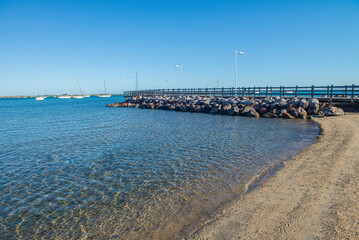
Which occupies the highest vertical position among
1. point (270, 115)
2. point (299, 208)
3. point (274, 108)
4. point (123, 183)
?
point (274, 108)

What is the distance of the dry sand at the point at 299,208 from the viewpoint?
Answer: 3859 millimetres

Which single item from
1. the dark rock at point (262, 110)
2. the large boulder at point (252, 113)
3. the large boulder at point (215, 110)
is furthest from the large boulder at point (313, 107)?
the large boulder at point (215, 110)

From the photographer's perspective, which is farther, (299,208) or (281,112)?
(281,112)

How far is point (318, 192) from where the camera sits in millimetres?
5320

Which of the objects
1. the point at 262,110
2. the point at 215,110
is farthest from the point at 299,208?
the point at 215,110

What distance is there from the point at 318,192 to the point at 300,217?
4.59 feet

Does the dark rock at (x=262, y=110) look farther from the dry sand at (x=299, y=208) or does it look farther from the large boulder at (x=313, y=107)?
the dry sand at (x=299, y=208)

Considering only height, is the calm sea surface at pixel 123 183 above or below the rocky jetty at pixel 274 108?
below

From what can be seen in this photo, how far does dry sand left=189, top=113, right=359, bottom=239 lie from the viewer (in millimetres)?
3859

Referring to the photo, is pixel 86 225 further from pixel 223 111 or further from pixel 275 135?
pixel 223 111

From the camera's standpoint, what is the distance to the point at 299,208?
4629 millimetres

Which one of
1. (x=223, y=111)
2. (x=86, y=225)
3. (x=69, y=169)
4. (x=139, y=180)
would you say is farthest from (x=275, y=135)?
(x=223, y=111)

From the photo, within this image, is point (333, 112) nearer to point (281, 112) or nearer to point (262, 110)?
point (281, 112)

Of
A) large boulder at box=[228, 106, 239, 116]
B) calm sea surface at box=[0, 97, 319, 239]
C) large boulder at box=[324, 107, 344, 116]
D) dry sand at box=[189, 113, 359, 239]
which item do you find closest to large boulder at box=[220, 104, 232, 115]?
large boulder at box=[228, 106, 239, 116]
